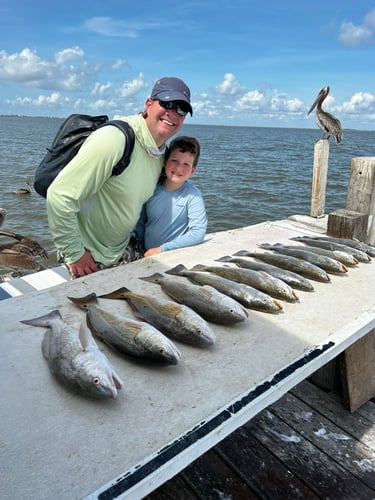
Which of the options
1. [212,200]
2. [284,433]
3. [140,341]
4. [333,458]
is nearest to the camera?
[140,341]

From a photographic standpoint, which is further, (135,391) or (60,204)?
(60,204)

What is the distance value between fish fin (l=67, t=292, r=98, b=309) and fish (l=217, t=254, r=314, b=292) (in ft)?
4.76

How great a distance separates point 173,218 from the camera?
4.32 m

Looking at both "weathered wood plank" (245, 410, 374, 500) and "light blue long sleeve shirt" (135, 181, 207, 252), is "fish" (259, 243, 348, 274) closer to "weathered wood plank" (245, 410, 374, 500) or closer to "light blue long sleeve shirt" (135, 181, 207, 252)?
"light blue long sleeve shirt" (135, 181, 207, 252)

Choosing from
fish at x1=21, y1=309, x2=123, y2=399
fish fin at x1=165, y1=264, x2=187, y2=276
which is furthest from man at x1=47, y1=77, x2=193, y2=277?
fish at x1=21, y1=309, x2=123, y2=399

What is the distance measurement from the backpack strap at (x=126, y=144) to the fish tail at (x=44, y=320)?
1.38m

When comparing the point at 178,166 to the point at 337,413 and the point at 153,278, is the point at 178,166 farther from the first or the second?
the point at 337,413

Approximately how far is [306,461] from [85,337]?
2037mm

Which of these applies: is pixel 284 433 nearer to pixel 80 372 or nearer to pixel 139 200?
pixel 80 372

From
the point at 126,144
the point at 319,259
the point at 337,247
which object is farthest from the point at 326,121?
the point at 126,144

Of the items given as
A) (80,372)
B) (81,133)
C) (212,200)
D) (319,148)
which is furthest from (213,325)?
(212,200)

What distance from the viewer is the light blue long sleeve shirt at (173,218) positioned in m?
4.25

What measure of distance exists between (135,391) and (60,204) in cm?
184

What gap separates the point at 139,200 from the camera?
377 centimetres
